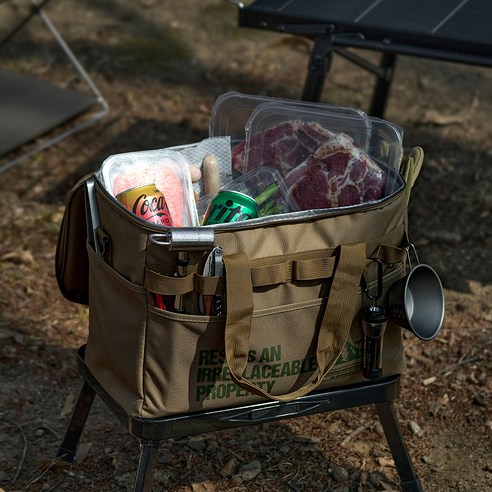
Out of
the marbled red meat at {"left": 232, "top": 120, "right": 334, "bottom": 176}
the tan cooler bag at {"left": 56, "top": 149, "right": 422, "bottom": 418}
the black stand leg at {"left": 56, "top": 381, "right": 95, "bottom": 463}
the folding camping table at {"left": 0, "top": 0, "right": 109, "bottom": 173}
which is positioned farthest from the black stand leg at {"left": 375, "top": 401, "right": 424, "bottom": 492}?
the folding camping table at {"left": 0, "top": 0, "right": 109, "bottom": 173}

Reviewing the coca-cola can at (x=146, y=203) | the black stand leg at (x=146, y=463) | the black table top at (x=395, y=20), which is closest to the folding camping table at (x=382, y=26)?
the black table top at (x=395, y=20)

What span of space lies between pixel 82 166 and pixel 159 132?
0.48 metres

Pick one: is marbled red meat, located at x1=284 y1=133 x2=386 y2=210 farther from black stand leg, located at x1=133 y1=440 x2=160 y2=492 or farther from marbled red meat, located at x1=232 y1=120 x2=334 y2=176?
black stand leg, located at x1=133 y1=440 x2=160 y2=492

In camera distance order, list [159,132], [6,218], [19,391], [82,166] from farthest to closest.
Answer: [159,132] < [82,166] < [6,218] < [19,391]

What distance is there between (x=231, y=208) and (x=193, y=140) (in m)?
2.58

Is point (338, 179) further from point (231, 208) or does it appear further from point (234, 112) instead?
point (234, 112)

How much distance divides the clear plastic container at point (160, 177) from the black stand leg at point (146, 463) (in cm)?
50

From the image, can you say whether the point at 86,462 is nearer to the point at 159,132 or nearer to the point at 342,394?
the point at 342,394

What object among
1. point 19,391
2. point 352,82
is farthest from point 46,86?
point 19,391

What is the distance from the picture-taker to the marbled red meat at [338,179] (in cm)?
217

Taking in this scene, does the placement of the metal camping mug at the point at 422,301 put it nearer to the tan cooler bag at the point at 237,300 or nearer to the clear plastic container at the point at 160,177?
the tan cooler bag at the point at 237,300

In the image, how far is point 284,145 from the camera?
2.35 m

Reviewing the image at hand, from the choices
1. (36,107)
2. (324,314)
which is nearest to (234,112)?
(324,314)

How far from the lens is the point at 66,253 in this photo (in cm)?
229
